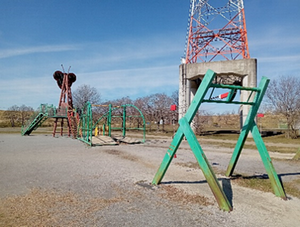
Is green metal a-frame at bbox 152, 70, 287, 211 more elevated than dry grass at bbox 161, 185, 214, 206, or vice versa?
green metal a-frame at bbox 152, 70, 287, 211

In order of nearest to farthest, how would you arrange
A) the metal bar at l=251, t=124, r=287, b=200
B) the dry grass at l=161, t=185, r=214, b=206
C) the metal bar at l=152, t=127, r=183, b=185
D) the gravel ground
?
the gravel ground, the dry grass at l=161, t=185, r=214, b=206, the metal bar at l=251, t=124, r=287, b=200, the metal bar at l=152, t=127, r=183, b=185

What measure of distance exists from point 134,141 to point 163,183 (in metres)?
11.2

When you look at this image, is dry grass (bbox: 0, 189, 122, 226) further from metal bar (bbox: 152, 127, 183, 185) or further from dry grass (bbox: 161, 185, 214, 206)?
metal bar (bbox: 152, 127, 183, 185)

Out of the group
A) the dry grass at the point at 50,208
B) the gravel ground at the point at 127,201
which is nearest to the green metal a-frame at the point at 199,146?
the gravel ground at the point at 127,201

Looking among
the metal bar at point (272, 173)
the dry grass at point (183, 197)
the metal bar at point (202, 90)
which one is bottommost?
the dry grass at point (183, 197)

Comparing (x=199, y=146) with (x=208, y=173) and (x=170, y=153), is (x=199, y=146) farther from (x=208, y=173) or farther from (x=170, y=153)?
(x=170, y=153)

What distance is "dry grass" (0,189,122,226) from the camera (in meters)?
3.85

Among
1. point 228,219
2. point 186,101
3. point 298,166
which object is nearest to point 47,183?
point 228,219

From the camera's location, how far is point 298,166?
9.34m

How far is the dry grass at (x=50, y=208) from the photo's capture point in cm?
385

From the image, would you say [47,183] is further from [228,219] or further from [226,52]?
[226,52]

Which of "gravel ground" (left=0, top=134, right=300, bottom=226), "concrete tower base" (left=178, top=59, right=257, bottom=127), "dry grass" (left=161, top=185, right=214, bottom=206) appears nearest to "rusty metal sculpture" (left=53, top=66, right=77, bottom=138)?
"concrete tower base" (left=178, top=59, right=257, bottom=127)

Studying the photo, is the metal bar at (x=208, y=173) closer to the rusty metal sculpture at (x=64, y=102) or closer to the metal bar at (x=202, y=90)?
the metal bar at (x=202, y=90)

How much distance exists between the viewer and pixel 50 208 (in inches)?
175
